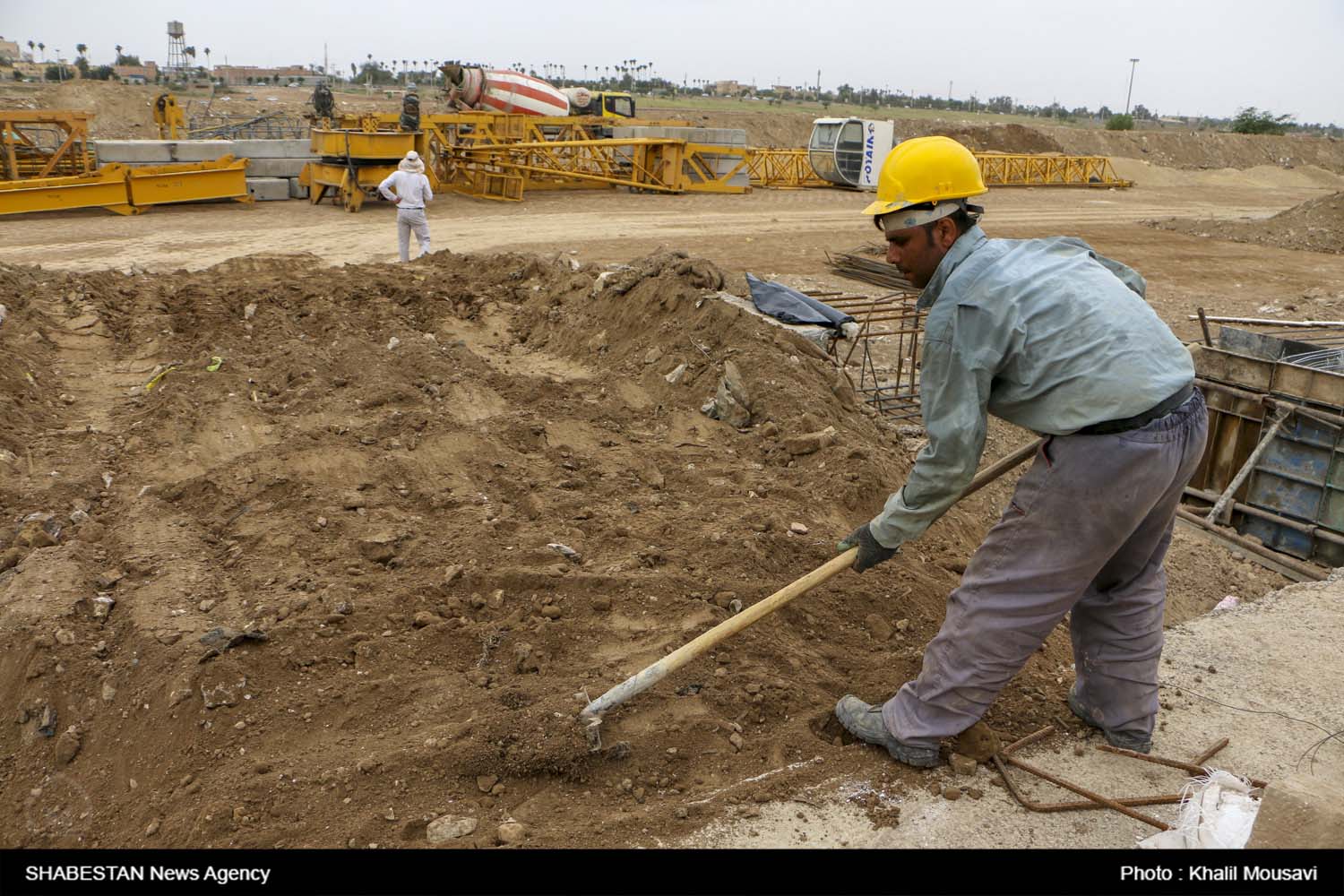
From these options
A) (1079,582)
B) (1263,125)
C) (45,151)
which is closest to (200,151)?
(45,151)

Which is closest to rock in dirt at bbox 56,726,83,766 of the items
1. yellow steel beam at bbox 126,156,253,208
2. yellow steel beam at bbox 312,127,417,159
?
yellow steel beam at bbox 126,156,253,208

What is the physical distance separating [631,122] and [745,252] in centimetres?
918

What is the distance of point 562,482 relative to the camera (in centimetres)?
557

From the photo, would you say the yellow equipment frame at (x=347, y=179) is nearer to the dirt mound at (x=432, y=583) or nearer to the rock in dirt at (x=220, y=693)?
the dirt mound at (x=432, y=583)

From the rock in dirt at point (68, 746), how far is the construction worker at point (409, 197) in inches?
350

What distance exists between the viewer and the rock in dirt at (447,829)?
9.68ft

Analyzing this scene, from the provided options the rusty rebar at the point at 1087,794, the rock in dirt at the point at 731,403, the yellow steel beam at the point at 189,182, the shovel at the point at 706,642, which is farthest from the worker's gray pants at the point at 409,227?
the rusty rebar at the point at 1087,794

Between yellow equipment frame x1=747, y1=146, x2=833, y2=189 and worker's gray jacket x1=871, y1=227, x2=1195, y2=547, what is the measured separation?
74.2ft

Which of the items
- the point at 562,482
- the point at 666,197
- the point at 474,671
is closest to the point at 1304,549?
the point at 562,482

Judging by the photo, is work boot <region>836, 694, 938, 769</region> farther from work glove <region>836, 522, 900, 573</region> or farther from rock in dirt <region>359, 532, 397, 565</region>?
rock in dirt <region>359, 532, 397, 565</region>

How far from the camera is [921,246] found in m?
3.11

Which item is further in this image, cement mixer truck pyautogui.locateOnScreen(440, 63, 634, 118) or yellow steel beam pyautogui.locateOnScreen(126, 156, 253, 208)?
cement mixer truck pyautogui.locateOnScreen(440, 63, 634, 118)

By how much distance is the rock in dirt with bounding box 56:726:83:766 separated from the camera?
3465mm

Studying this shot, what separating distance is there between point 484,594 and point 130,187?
47.7 ft
